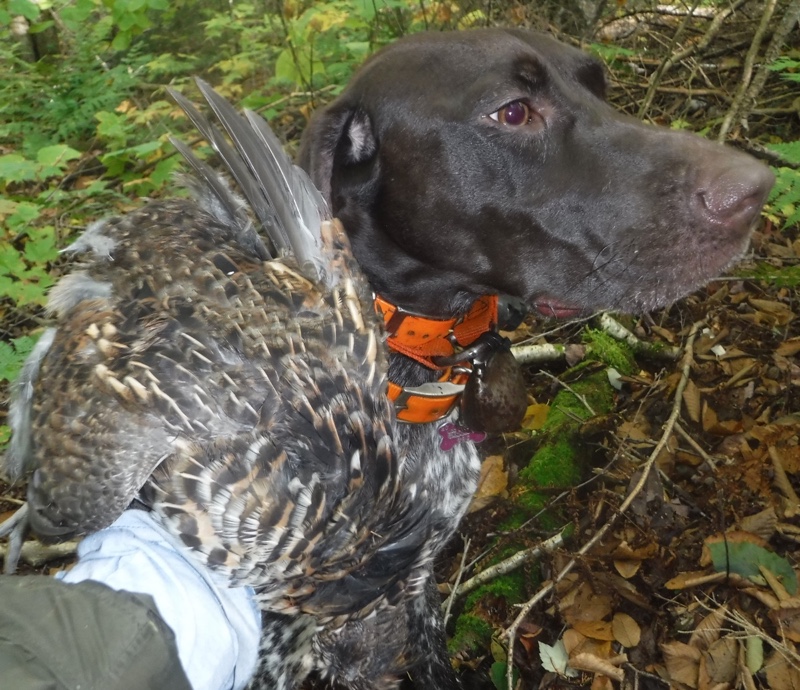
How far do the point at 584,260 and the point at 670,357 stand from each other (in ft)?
6.37

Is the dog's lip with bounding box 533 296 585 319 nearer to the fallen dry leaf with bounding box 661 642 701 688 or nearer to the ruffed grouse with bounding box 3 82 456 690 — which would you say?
the ruffed grouse with bounding box 3 82 456 690

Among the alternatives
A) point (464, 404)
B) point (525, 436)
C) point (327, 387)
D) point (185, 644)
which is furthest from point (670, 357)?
point (185, 644)

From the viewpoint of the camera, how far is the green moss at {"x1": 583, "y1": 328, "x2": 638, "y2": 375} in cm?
380

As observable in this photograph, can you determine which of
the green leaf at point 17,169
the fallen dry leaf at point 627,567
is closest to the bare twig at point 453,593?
the fallen dry leaf at point 627,567

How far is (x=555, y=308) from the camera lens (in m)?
2.40

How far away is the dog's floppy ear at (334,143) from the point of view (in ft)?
8.09

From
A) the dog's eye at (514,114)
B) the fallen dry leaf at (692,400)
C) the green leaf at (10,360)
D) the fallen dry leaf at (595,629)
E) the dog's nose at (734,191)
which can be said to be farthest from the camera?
the fallen dry leaf at (692,400)

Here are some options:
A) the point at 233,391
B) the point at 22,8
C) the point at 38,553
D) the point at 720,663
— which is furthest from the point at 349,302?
the point at 22,8

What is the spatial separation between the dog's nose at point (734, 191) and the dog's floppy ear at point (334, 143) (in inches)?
43.0

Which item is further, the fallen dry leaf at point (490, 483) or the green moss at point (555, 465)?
the fallen dry leaf at point (490, 483)

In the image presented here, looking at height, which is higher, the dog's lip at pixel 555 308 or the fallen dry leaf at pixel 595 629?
the dog's lip at pixel 555 308

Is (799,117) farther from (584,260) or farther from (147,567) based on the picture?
(147,567)

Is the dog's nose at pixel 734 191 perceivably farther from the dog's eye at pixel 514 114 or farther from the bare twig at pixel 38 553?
the bare twig at pixel 38 553

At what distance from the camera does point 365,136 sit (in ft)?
8.12
